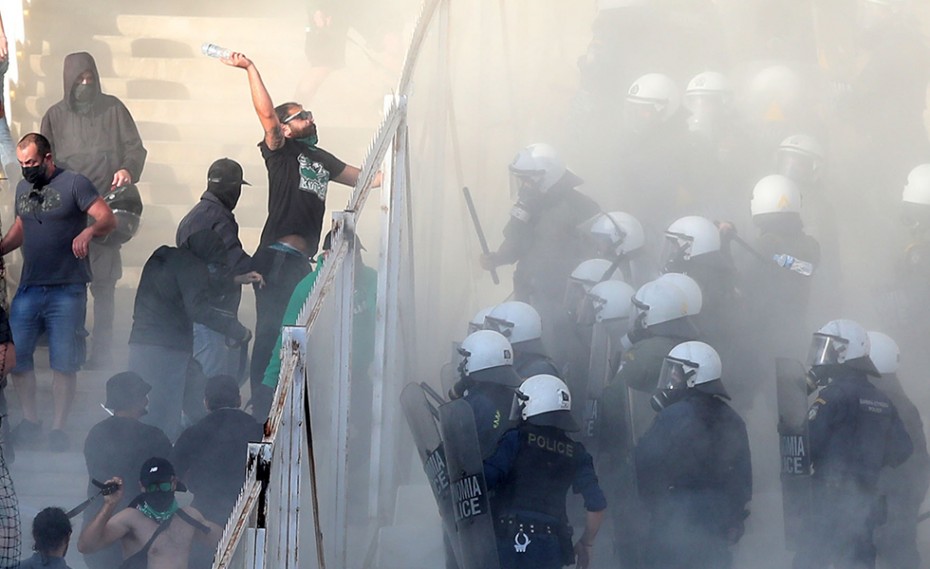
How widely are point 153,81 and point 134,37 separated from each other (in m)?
0.55

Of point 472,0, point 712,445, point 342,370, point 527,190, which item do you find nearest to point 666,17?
point 472,0

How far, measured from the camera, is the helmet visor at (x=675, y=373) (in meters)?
5.77

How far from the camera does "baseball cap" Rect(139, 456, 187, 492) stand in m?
4.98

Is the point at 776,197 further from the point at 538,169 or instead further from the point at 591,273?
the point at 538,169

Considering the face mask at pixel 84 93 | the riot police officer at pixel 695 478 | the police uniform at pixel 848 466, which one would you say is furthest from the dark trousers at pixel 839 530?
the face mask at pixel 84 93

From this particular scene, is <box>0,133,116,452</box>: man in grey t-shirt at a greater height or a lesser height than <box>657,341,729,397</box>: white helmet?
greater

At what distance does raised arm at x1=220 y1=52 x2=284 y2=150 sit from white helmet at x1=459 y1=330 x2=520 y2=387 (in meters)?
1.53

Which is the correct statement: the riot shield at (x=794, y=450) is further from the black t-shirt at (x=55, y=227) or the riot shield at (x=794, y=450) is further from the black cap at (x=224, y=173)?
the black t-shirt at (x=55, y=227)

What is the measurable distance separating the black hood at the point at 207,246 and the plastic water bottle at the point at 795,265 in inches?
115

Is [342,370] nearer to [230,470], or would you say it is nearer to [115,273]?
[230,470]

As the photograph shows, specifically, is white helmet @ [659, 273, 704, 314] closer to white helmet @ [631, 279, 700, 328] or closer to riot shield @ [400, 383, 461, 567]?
white helmet @ [631, 279, 700, 328]

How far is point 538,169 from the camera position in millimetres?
7496

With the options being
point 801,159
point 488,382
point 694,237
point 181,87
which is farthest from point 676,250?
point 181,87

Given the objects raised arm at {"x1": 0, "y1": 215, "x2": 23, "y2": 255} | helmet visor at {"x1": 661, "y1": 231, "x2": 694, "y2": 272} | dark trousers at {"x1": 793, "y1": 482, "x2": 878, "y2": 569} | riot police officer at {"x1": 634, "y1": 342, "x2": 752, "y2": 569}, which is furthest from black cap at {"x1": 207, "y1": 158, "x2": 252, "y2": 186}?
dark trousers at {"x1": 793, "y1": 482, "x2": 878, "y2": 569}
